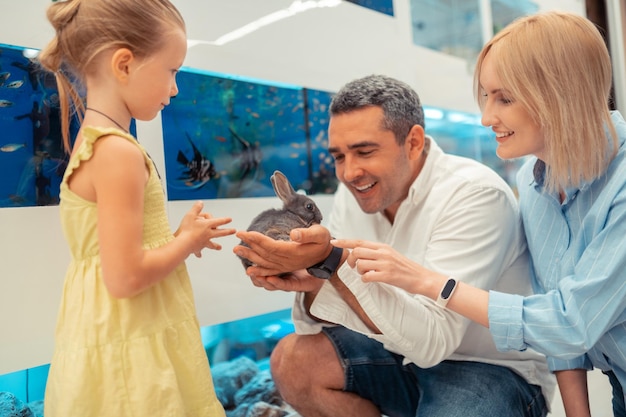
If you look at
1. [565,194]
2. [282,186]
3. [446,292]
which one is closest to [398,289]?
[446,292]

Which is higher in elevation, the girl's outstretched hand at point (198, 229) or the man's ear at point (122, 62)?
the man's ear at point (122, 62)

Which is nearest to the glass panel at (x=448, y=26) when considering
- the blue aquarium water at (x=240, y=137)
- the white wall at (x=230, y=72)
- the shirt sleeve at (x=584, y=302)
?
the white wall at (x=230, y=72)

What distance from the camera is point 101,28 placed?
111cm

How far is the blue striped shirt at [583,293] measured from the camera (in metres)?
1.26

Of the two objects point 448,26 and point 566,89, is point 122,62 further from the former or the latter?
point 448,26

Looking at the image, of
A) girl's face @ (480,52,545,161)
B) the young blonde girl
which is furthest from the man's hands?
girl's face @ (480,52,545,161)

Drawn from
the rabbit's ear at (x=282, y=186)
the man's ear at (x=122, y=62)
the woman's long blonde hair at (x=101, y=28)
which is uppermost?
the woman's long blonde hair at (x=101, y=28)

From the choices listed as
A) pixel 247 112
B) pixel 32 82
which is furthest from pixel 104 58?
pixel 247 112

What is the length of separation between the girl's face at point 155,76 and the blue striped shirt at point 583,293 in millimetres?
904

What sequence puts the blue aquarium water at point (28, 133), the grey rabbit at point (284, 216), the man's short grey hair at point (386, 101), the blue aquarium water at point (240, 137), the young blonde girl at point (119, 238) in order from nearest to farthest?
the young blonde girl at point (119, 238) → the grey rabbit at point (284, 216) → the blue aquarium water at point (28, 133) → the man's short grey hair at point (386, 101) → the blue aquarium water at point (240, 137)

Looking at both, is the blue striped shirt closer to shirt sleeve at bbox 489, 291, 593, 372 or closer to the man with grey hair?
shirt sleeve at bbox 489, 291, 593, 372

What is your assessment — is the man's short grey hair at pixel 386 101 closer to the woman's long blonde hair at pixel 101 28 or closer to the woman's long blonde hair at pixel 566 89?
the woman's long blonde hair at pixel 566 89

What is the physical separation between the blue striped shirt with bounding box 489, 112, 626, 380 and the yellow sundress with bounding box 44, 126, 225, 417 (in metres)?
0.73

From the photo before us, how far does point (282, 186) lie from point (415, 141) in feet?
1.92
